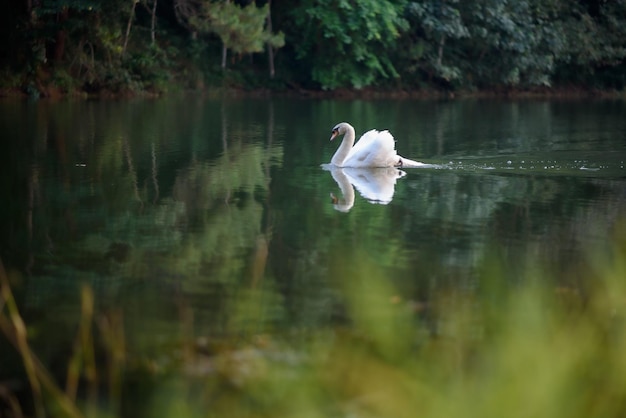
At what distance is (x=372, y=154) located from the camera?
15.6 meters

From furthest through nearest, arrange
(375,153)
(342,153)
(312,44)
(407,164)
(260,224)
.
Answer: (312,44) → (407,164) → (342,153) → (375,153) → (260,224)

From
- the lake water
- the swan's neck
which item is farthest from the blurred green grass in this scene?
the swan's neck

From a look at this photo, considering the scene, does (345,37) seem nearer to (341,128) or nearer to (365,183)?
(341,128)

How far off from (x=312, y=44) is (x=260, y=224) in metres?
30.7

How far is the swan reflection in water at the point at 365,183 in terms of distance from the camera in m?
12.3

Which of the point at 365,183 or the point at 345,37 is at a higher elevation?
the point at 345,37

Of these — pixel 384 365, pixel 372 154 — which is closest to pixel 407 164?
pixel 372 154

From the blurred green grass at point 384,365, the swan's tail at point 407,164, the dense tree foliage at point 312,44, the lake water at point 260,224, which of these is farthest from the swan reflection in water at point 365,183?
the dense tree foliage at point 312,44

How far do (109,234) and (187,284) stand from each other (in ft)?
7.22

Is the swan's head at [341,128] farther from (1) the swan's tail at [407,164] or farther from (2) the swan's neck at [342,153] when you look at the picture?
(1) the swan's tail at [407,164]

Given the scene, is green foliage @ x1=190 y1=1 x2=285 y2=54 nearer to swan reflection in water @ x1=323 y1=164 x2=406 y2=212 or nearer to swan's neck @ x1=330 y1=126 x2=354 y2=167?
swan's neck @ x1=330 y1=126 x2=354 y2=167

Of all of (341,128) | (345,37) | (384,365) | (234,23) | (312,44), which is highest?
A: (234,23)

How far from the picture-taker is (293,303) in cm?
704

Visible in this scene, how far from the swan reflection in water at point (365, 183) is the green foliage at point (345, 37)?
75.3ft
